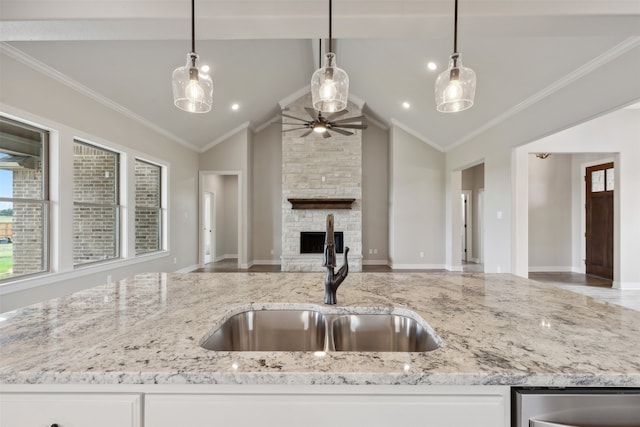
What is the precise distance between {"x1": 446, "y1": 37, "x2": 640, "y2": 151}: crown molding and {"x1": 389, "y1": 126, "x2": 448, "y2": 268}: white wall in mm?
1881

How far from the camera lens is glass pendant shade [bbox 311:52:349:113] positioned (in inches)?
60.9

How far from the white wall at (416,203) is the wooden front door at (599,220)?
270 cm

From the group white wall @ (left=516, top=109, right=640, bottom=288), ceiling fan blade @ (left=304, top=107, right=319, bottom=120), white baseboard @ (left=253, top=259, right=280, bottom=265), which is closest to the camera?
ceiling fan blade @ (left=304, top=107, right=319, bottom=120)

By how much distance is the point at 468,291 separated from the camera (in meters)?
1.52

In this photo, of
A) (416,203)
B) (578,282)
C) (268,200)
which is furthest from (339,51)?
(578,282)

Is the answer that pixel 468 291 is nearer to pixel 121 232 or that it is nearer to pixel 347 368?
pixel 347 368

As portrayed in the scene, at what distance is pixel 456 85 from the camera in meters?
1.58

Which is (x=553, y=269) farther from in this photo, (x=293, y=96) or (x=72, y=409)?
(x=72, y=409)

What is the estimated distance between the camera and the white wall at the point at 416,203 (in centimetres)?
687

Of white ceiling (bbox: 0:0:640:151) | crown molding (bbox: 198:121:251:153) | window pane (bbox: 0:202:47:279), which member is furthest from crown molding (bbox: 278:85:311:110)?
window pane (bbox: 0:202:47:279)

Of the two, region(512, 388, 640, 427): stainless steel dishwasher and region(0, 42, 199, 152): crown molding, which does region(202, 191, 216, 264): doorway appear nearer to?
region(0, 42, 199, 152): crown molding

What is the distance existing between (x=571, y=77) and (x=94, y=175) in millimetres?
5887

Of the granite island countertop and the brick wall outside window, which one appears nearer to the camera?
the granite island countertop

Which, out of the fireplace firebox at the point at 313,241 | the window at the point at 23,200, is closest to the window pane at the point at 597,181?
the fireplace firebox at the point at 313,241
